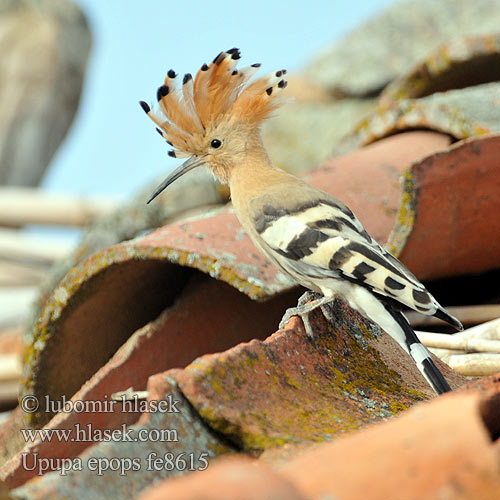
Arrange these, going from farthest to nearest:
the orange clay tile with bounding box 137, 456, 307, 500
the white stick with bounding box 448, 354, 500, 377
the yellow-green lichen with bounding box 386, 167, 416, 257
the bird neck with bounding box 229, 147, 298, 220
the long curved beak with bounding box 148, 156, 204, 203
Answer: the long curved beak with bounding box 148, 156, 204, 203, the bird neck with bounding box 229, 147, 298, 220, the yellow-green lichen with bounding box 386, 167, 416, 257, the white stick with bounding box 448, 354, 500, 377, the orange clay tile with bounding box 137, 456, 307, 500

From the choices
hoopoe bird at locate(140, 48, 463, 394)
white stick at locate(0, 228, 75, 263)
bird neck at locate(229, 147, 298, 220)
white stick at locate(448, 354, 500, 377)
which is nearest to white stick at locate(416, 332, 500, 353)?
white stick at locate(448, 354, 500, 377)

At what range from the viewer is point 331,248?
220cm

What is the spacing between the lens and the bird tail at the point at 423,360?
1.75 m

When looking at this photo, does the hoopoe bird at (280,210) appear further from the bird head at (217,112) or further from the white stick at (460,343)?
the white stick at (460,343)

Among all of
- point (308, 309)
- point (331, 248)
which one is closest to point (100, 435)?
point (308, 309)

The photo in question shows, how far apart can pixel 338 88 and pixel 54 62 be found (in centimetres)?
354

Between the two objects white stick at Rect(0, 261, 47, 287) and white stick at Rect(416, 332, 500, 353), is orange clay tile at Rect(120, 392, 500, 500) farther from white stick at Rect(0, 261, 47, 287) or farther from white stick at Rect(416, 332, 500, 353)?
white stick at Rect(0, 261, 47, 287)

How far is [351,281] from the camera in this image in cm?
217

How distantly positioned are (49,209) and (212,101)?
12.1ft

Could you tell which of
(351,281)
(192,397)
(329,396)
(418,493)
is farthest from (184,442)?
(351,281)

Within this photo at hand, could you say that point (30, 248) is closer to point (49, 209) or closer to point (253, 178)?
point (49, 209)

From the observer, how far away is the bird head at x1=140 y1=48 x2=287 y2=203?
256 centimetres

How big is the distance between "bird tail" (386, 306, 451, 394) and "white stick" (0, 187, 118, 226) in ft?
14.5

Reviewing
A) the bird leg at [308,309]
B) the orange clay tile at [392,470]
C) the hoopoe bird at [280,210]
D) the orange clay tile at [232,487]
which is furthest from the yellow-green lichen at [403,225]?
the orange clay tile at [232,487]
